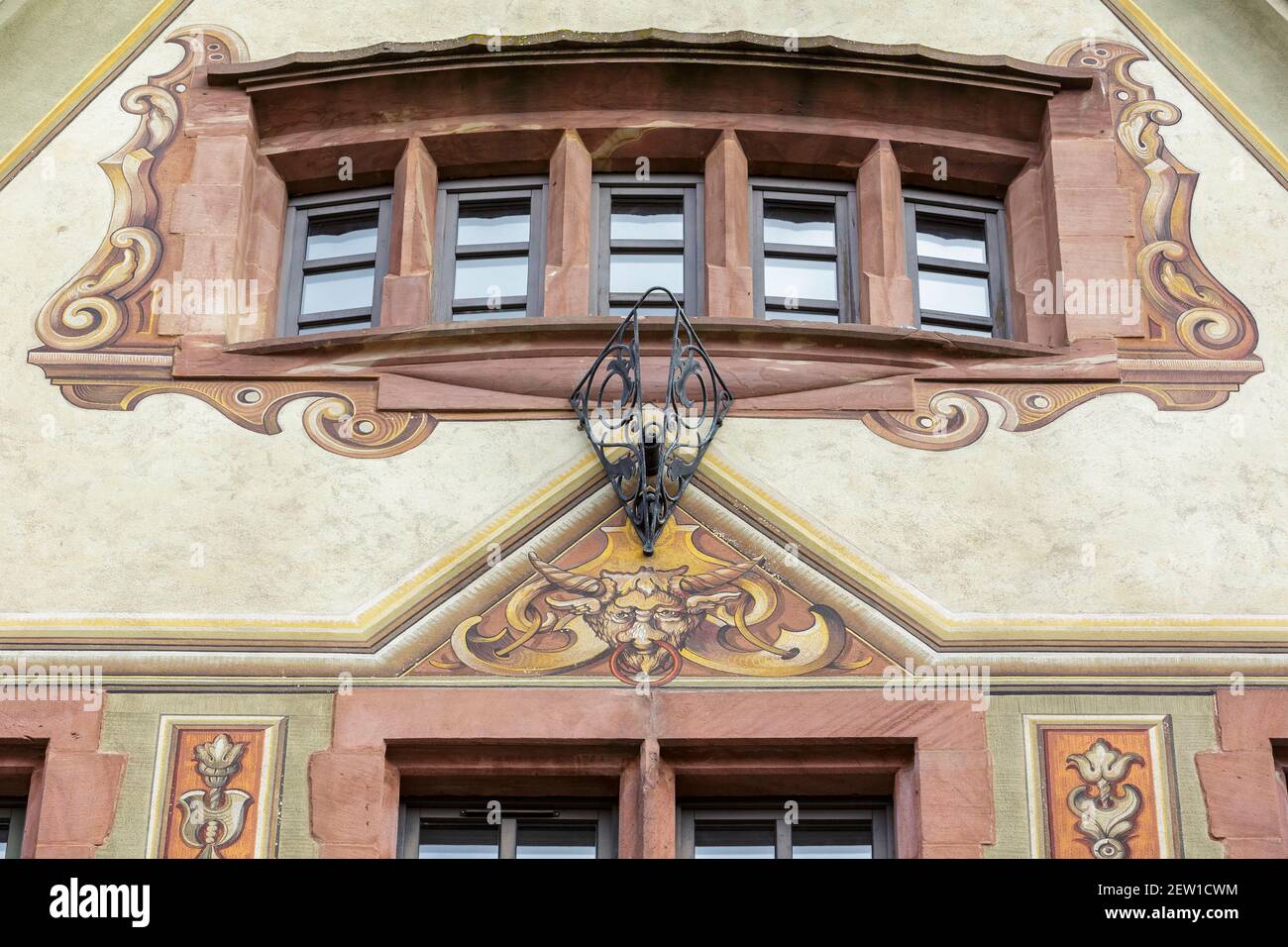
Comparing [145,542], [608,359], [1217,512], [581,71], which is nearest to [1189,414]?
[1217,512]

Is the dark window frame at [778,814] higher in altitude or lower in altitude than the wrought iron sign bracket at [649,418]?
lower

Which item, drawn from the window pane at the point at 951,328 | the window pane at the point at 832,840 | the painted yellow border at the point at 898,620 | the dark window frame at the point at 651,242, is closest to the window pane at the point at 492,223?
the dark window frame at the point at 651,242

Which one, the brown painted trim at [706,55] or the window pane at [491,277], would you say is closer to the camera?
the window pane at [491,277]

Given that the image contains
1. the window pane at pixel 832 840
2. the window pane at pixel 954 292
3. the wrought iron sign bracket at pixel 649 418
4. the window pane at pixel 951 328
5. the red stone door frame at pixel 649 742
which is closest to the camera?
the red stone door frame at pixel 649 742

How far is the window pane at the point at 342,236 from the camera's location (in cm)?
1086

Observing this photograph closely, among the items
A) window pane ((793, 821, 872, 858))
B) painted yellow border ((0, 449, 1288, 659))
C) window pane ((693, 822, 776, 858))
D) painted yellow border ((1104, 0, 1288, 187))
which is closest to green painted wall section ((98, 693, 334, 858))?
painted yellow border ((0, 449, 1288, 659))

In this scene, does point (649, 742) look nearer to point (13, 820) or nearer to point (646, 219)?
point (13, 820)

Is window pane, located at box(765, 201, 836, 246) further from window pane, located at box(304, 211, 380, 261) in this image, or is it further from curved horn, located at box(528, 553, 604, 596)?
curved horn, located at box(528, 553, 604, 596)

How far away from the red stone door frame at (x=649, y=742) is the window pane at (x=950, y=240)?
2.44 m

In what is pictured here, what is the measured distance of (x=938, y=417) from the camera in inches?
390

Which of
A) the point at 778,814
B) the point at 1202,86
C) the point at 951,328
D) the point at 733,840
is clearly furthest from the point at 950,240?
the point at 733,840

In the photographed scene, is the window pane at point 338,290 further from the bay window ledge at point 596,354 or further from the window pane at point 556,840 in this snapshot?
the window pane at point 556,840

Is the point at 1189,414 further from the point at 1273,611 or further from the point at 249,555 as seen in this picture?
the point at 249,555
